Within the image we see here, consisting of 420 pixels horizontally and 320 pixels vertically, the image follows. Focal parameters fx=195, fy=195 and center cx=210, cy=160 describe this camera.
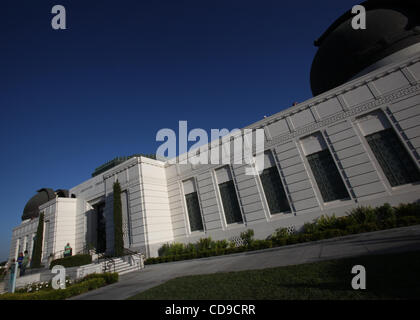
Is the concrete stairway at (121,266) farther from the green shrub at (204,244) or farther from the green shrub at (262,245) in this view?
the green shrub at (262,245)

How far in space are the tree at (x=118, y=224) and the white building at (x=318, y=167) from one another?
86 cm

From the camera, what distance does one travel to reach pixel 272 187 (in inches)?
614

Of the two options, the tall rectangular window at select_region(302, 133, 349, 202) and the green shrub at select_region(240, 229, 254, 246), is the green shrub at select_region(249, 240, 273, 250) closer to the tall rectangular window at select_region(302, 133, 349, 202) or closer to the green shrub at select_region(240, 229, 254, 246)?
the green shrub at select_region(240, 229, 254, 246)

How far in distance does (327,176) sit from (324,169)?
0.53 m

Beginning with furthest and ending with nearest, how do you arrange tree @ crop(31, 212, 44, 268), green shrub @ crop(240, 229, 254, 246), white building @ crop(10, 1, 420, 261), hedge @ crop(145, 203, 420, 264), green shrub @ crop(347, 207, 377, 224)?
tree @ crop(31, 212, 44, 268) < green shrub @ crop(240, 229, 254, 246) < white building @ crop(10, 1, 420, 261) < green shrub @ crop(347, 207, 377, 224) < hedge @ crop(145, 203, 420, 264)

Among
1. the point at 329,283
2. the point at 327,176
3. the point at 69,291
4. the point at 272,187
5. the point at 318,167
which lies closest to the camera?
the point at 329,283

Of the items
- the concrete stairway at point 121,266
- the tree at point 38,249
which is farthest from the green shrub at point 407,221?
the tree at point 38,249

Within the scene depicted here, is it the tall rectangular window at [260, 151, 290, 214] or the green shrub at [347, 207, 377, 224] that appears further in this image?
the tall rectangular window at [260, 151, 290, 214]

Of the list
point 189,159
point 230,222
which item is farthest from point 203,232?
point 189,159

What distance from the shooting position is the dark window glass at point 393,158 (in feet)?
38.6

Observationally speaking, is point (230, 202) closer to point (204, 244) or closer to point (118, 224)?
point (204, 244)

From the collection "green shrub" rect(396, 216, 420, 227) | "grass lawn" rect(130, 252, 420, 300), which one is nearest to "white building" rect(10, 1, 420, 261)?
"green shrub" rect(396, 216, 420, 227)

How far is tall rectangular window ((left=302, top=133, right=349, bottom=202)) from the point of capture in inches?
527

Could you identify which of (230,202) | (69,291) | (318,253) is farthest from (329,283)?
(230,202)
